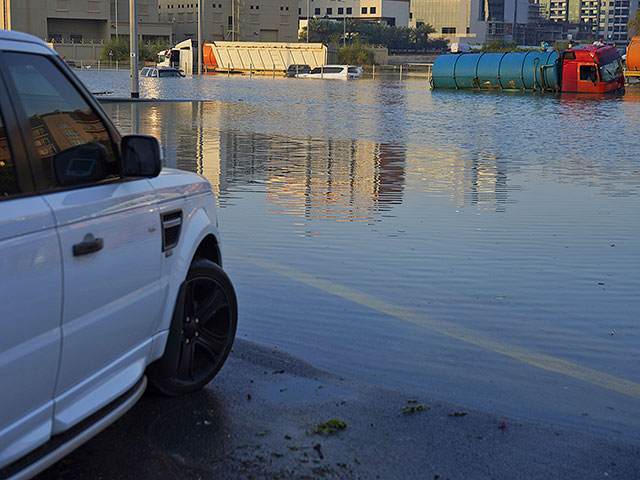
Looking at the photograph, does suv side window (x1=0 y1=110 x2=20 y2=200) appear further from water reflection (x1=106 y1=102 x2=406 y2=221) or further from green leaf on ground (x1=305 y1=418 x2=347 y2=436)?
water reflection (x1=106 y1=102 x2=406 y2=221)

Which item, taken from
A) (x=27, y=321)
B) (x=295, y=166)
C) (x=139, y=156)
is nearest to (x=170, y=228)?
(x=139, y=156)

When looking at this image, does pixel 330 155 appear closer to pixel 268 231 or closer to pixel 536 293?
pixel 268 231

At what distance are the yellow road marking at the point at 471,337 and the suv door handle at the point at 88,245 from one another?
308 centimetres

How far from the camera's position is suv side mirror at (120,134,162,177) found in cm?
385

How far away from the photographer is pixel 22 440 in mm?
3166

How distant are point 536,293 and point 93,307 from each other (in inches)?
181

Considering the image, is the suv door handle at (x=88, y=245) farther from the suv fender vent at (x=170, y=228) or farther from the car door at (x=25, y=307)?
the suv fender vent at (x=170, y=228)

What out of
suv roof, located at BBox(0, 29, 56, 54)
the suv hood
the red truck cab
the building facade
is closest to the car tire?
the suv hood

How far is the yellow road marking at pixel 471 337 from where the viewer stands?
18.0 feet

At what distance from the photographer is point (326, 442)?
14.4 ft

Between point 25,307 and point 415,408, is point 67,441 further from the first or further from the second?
point 415,408

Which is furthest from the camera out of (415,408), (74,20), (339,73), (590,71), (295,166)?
(74,20)

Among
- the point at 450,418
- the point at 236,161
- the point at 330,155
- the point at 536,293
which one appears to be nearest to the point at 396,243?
the point at 536,293

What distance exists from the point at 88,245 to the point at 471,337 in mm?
3374
